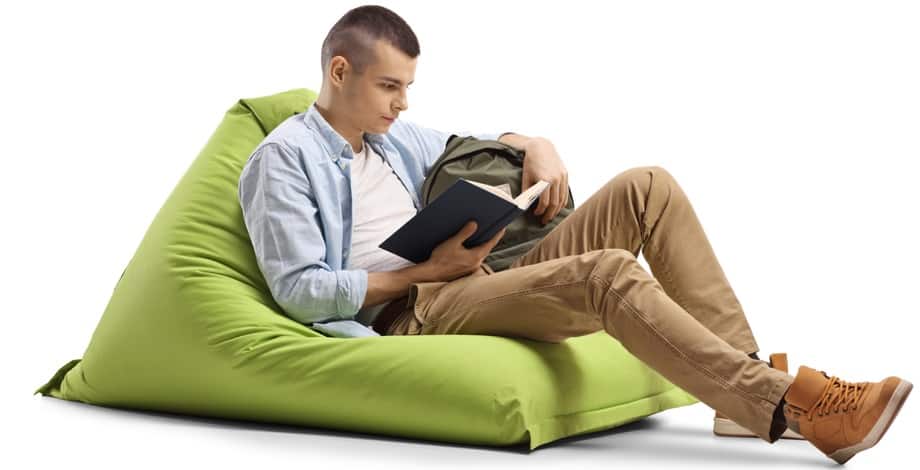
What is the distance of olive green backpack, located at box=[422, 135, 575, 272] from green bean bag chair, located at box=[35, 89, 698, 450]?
Answer: 31 cm

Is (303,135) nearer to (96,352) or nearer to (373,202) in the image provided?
(373,202)

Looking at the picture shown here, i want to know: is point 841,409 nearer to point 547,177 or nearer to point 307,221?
point 547,177

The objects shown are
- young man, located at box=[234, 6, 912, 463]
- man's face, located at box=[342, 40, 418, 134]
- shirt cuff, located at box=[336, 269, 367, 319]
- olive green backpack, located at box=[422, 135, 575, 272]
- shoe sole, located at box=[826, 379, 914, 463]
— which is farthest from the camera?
olive green backpack, located at box=[422, 135, 575, 272]

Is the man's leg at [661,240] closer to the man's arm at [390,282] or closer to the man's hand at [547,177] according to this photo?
the man's hand at [547,177]

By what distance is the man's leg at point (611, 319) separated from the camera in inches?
113

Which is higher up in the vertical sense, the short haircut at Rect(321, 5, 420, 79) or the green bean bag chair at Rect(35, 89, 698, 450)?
the short haircut at Rect(321, 5, 420, 79)

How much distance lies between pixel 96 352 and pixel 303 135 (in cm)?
80

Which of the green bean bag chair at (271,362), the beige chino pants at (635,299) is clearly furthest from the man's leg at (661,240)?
the green bean bag chair at (271,362)

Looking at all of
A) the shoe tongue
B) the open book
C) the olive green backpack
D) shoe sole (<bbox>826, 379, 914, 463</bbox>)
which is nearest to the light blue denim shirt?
the open book

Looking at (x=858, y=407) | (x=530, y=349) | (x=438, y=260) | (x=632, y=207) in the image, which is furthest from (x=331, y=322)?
(x=858, y=407)

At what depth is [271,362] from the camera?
10.5 feet

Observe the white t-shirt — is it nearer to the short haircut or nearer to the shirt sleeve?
the shirt sleeve

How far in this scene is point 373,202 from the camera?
3504mm

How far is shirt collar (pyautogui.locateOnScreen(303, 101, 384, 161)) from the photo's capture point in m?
3.42
